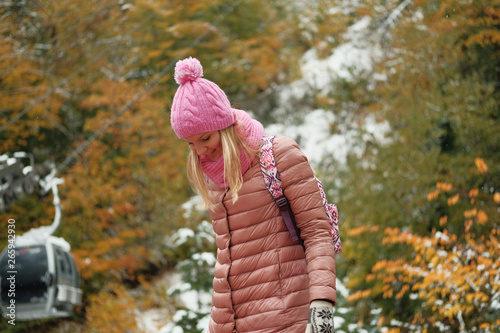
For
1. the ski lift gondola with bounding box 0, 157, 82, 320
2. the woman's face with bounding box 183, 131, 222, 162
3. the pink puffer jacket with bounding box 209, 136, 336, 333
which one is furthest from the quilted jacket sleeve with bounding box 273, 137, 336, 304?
the ski lift gondola with bounding box 0, 157, 82, 320

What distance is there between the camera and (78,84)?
46.0 ft

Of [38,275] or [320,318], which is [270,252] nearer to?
[320,318]

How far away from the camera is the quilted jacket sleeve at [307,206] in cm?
222

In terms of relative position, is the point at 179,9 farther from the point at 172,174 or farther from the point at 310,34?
the point at 172,174

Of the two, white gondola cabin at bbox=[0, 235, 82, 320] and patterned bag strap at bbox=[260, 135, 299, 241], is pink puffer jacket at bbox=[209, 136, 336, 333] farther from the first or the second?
white gondola cabin at bbox=[0, 235, 82, 320]

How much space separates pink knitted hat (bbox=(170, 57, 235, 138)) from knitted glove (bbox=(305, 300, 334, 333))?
0.76 m

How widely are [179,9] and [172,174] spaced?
200 inches

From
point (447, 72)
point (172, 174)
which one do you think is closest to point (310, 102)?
point (172, 174)

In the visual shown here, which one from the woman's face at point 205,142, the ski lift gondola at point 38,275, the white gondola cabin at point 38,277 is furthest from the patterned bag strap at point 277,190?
the white gondola cabin at point 38,277

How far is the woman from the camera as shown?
2.26 metres

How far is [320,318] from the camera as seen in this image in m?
2.08

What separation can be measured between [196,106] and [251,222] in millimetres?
491

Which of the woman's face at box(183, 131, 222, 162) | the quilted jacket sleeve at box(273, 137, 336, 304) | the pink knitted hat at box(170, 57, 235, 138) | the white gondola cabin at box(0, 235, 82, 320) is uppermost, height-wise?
the pink knitted hat at box(170, 57, 235, 138)

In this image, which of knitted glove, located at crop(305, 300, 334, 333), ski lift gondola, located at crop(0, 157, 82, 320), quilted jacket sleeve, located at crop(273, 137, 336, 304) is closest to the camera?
knitted glove, located at crop(305, 300, 334, 333)
